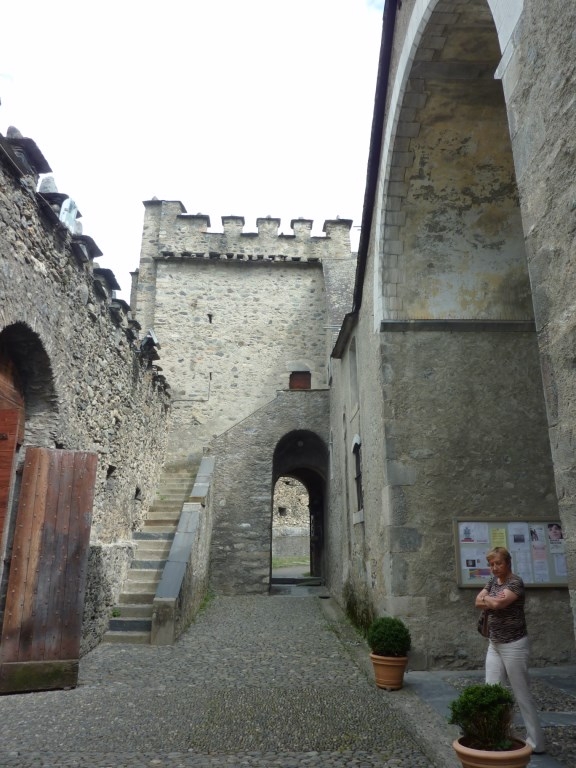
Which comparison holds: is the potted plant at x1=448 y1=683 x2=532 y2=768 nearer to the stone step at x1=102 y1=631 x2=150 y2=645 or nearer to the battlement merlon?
the stone step at x1=102 y1=631 x2=150 y2=645

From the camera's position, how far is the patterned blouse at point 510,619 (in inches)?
125

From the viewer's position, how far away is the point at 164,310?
14148 millimetres

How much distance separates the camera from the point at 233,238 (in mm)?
15242

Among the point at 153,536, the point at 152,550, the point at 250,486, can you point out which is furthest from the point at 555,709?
the point at 250,486

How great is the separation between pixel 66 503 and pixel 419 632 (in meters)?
3.49

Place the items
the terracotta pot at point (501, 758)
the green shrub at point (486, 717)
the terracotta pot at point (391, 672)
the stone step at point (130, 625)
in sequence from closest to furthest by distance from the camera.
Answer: the terracotta pot at point (501, 758) < the green shrub at point (486, 717) < the terracotta pot at point (391, 672) < the stone step at point (130, 625)

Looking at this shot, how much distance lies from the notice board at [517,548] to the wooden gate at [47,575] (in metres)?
3.55

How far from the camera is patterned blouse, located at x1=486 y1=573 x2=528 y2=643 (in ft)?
10.4

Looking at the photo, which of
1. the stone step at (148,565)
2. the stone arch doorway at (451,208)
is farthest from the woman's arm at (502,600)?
the stone step at (148,565)

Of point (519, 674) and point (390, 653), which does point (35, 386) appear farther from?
point (519, 674)

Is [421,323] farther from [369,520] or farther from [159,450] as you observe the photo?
[159,450]

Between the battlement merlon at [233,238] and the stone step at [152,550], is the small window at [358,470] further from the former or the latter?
the battlement merlon at [233,238]

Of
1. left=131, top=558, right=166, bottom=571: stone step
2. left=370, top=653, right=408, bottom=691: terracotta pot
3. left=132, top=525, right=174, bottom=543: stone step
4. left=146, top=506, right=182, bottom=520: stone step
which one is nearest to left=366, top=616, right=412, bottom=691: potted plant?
left=370, top=653, right=408, bottom=691: terracotta pot

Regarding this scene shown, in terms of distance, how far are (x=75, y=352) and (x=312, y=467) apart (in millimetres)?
8975
